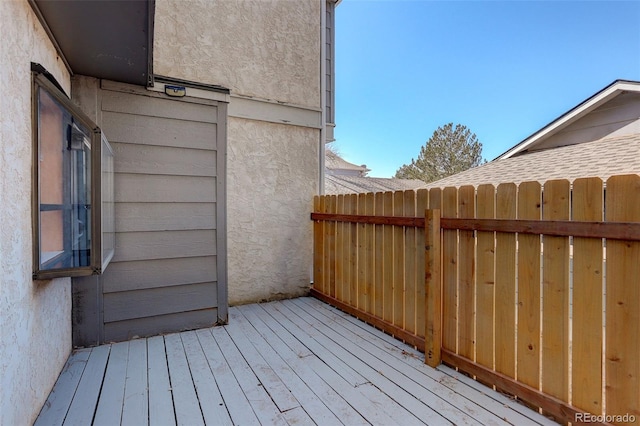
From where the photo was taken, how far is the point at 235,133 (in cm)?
355

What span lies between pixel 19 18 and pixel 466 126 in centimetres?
1968

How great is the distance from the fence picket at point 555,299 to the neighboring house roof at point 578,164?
2540 mm

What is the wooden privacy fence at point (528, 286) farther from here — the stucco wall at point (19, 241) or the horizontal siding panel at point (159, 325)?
the stucco wall at point (19, 241)

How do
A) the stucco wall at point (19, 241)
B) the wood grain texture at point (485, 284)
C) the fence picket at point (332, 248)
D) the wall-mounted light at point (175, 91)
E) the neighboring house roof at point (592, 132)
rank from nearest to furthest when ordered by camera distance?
the stucco wall at point (19, 241) < the wood grain texture at point (485, 284) < the wall-mounted light at point (175, 91) < the fence picket at point (332, 248) < the neighboring house roof at point (592, 132)

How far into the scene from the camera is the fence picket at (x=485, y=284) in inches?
76.7

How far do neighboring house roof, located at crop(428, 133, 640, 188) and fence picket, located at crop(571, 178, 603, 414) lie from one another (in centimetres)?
258

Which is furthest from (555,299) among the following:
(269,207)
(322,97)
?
(322,97)

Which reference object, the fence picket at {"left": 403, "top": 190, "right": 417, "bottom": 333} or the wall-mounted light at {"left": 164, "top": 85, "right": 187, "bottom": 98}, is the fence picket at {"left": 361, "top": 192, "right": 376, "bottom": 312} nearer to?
the fence picket at {"left": 403, "top": 190, "right": 417, "bottom": 333}

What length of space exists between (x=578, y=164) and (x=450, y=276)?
3608 millimetres

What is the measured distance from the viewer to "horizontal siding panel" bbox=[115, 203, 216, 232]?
262 cm

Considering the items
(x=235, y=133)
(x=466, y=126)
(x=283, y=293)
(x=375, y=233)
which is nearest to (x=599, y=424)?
(x=375, y=233)

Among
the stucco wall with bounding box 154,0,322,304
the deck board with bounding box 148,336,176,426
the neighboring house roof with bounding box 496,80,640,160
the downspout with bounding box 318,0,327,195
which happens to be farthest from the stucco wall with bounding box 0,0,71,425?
the neighboring house roof with bounding box 496,80,640,160

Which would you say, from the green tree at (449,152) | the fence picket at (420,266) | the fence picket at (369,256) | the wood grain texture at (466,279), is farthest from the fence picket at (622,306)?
the green tree at (449,152)

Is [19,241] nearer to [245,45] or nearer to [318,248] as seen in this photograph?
[318,248]
